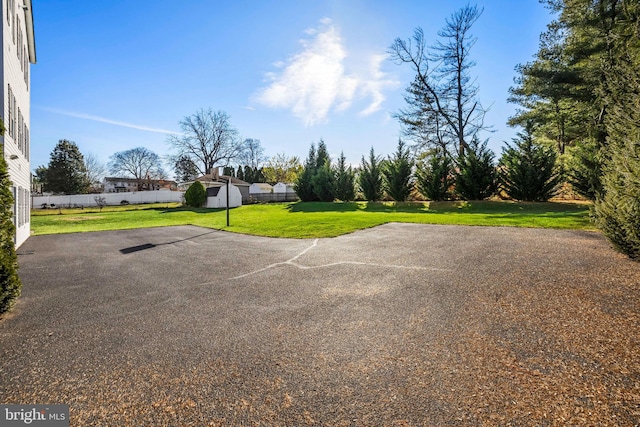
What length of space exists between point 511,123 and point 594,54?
8.48 metres

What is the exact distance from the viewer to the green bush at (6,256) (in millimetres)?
3615

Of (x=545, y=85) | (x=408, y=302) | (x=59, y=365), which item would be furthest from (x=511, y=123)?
(x=59, y=365)

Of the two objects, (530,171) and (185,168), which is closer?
(530,171)

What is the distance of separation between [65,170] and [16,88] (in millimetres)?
37039

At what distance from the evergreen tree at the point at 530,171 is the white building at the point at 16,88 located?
1967cm

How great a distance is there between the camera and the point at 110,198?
36375 millimetres

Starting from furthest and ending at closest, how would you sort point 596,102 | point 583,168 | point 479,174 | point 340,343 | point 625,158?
point 479,174 → point 583,168 → point 596,102 → point 625,158 → point 340,343

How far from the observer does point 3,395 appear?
86.3 inches

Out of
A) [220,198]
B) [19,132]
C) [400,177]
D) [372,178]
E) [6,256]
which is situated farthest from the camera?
[220,198]

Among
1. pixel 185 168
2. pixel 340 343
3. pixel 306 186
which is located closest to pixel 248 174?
pixel 185 168

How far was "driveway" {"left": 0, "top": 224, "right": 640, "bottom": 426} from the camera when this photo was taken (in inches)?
79.4

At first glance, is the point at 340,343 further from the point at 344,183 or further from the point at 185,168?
the point at 185,168

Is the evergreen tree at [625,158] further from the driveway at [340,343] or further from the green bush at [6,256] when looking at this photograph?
the green bush at [6,256]

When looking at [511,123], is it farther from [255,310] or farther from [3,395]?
[3,395]
